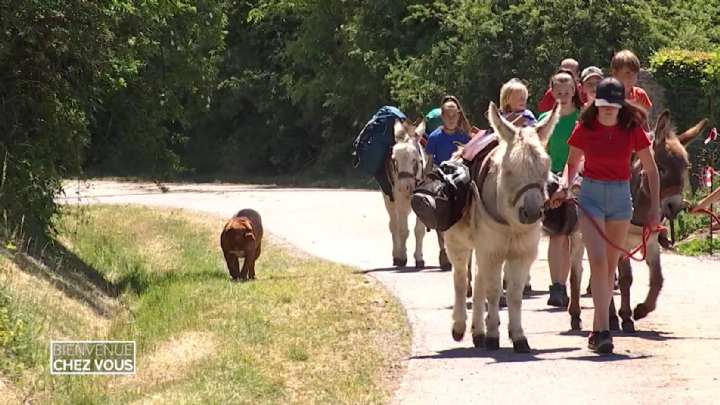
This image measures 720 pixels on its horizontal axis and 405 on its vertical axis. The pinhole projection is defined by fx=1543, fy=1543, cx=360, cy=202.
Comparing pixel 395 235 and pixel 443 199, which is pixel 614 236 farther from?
pixel 395 235

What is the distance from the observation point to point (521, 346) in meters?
11.6

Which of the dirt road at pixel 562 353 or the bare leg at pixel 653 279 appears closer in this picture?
the dirt road at pixel 562 353

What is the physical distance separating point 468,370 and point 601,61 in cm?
2325

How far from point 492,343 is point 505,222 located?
40.8 inches

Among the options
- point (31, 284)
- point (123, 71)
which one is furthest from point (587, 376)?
point (123, 71)

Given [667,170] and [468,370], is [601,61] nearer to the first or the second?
[667,170]

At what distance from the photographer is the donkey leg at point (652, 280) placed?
12867 mm

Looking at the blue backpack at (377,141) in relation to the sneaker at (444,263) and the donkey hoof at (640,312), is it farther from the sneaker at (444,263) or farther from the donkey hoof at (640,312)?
the donkey hoof at (640,312)

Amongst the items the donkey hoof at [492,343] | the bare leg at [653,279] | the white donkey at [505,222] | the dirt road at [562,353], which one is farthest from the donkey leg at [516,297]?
the bare leg at [653,279]

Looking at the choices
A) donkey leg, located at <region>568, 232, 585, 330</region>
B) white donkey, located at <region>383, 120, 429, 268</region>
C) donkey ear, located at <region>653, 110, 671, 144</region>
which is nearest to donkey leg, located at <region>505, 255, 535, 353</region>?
donkey leg, located at <region>568, 232, 585, 330</region>

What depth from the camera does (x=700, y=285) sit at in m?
16.1

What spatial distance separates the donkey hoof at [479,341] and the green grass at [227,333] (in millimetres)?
615

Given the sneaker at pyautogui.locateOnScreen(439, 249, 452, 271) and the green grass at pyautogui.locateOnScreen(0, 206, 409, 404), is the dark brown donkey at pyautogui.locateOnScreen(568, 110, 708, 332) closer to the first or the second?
the green grass at pyautogui.locateOnScreen(0, 206, 409, 404)

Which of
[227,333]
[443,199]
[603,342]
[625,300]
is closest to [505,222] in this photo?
[443,199]
